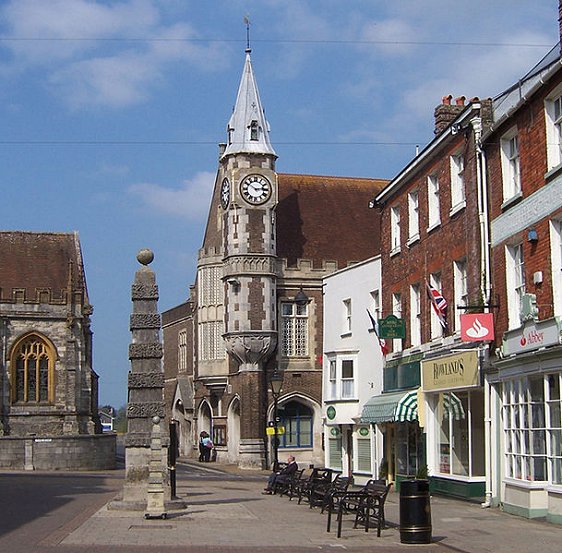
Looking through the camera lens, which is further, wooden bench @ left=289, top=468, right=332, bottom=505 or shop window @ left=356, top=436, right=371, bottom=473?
shop window @ left=356, top=436, right=371, bottom=473

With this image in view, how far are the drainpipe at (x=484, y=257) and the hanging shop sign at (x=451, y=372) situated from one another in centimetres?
39

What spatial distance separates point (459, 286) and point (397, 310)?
5579mm

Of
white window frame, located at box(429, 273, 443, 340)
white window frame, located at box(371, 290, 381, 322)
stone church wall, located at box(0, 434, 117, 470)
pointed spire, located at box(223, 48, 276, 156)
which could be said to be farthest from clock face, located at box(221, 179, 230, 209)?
white window frame, located at box(429, 273, 443, 340)

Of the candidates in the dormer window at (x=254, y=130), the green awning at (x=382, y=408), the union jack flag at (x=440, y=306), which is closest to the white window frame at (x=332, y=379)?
the green awning at (x=382, y=408)

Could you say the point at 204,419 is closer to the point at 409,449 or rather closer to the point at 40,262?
the point at 40,262

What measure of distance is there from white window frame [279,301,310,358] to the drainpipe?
2829cm

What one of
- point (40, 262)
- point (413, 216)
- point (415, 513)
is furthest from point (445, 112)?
point (40, 262)

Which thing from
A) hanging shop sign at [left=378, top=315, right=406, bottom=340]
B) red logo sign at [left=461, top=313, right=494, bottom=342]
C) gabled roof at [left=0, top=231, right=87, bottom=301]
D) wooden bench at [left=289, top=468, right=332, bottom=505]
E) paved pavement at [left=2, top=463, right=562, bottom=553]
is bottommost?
paved pavement at [left=2, top=463, right=562, bottom=553]

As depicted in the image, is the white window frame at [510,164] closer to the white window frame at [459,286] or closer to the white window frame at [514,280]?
the white window frame at [514,280]

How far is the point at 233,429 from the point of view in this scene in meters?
53.1

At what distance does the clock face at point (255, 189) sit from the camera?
169 feet

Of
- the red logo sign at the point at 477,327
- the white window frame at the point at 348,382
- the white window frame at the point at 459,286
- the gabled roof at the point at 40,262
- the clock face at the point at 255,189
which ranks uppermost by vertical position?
the clock face at the point at 255,189

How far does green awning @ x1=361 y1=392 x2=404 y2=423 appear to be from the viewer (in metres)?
29.7

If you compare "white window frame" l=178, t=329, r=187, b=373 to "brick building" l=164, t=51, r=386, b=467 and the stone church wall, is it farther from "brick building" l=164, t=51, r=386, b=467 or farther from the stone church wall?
the stone church wall
